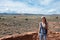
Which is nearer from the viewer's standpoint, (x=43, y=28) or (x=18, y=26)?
(x=43, y=28)

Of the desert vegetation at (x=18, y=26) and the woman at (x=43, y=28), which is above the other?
the woman at (x=43, y=28)

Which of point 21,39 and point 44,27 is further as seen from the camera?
point 21,39

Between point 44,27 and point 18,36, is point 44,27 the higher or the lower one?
the higher one

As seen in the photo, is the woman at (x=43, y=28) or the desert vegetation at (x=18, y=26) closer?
the woman at (x=43, y=28)

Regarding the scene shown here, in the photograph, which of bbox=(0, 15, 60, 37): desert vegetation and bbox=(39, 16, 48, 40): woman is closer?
bbox=(39, 16, 48, 40): woman

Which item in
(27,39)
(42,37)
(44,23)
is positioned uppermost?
(44,23)

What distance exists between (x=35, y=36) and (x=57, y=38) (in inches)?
55.7

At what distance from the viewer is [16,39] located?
39.7ft

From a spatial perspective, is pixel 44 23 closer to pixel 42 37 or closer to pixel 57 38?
pixel 42 37

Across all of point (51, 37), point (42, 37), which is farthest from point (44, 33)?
point (51, 37)

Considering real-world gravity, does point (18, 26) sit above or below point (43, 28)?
below

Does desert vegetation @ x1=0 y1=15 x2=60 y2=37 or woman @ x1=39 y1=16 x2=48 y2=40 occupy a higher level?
woman @ x1=39 y1=16 x2=48 y2=40

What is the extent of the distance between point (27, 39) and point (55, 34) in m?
1.84

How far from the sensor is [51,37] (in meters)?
12.2
